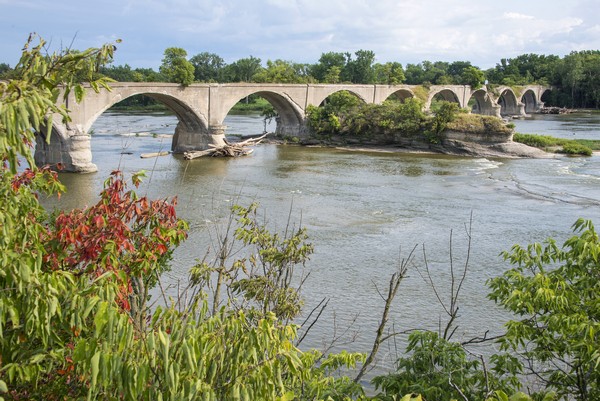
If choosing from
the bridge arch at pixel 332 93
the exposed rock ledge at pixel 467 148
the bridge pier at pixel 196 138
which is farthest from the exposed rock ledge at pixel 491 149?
the bridge pier at pixel 196 138

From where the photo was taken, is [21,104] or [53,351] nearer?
[21,104]

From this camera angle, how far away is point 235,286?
24.8ft

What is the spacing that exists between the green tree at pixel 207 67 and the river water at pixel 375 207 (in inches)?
2457

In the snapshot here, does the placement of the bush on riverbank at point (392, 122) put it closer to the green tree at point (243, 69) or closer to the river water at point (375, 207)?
the river water at point (375, 207)

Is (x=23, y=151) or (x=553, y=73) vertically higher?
(x=553, y=73)

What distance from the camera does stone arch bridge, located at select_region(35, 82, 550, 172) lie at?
32.3 metres

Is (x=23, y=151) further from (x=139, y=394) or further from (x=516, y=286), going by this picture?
(x=516, y=286)

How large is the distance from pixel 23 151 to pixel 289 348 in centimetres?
226

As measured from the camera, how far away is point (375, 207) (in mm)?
25984

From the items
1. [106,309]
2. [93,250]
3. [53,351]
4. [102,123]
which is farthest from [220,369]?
[102,123]

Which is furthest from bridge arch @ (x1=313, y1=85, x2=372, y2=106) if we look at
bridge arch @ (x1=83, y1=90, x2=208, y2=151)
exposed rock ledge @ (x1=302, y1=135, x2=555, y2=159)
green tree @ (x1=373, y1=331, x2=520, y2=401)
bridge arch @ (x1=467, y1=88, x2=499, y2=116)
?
green tree @ (x1=373, y1=331, x2=520, y2=401)

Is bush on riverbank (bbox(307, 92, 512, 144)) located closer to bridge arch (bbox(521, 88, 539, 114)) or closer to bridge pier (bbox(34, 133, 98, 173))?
bridge pier (bbox(34, 133, 98, 173))

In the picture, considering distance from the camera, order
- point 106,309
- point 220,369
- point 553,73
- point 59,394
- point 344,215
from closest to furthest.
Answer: point 106,309 < point 220,369 < point 59,394 < point 344,215 < point 553,73

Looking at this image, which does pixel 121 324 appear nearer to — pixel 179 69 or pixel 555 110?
pixel 179 69
